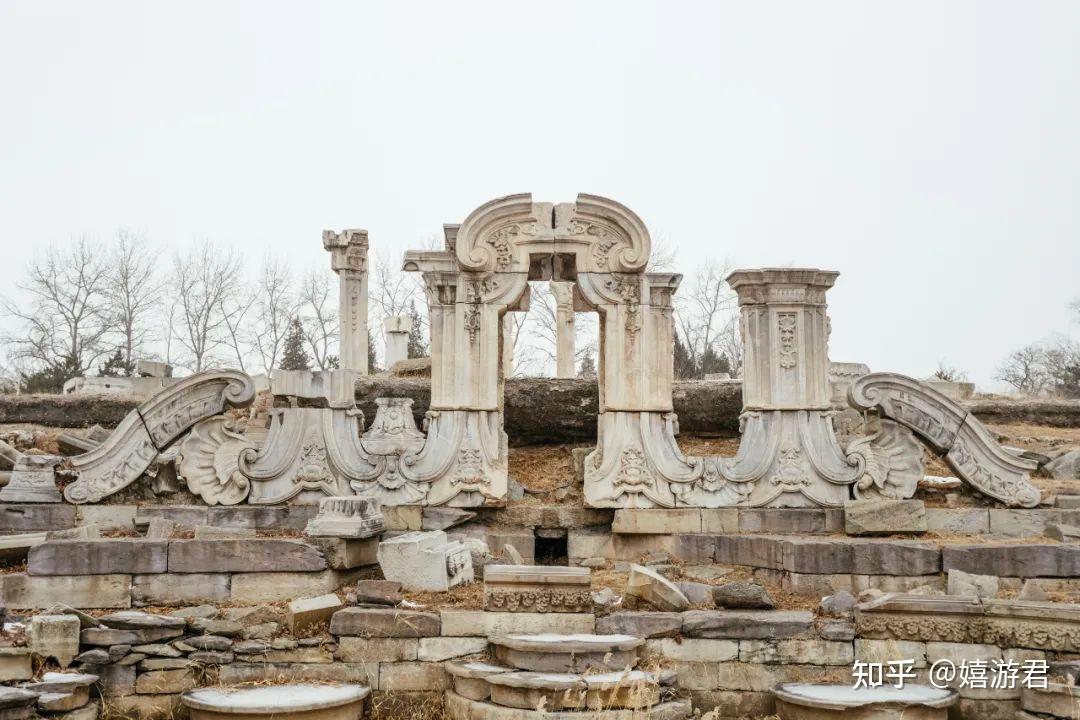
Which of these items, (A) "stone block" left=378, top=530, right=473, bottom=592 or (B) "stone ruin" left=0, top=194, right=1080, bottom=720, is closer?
(B) "stone ruin" left=0, top=194, right=1080, bottom=720

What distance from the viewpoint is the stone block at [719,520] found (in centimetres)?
1032

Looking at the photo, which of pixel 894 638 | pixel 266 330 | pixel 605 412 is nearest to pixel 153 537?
pixel 605 412

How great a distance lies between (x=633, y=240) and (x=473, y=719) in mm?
5500

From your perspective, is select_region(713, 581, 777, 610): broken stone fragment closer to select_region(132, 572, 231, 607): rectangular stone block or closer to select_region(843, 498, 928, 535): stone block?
select_region(843, 498, 928, 535): stone block

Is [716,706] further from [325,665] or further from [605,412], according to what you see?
[605,412]

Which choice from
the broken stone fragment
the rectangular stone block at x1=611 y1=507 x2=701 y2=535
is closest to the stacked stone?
the broken stone fragment

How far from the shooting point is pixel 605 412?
34.9 feet

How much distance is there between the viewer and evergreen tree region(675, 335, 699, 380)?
3022 centimetres

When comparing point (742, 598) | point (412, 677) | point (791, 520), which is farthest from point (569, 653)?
point (791, 520)

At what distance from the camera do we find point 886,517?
9422 mm

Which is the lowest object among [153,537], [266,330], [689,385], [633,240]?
[153,537]

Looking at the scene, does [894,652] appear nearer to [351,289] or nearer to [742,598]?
Result: [742,598]

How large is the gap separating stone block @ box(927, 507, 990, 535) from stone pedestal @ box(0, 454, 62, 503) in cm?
843

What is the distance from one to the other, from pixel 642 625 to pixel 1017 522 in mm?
4652
